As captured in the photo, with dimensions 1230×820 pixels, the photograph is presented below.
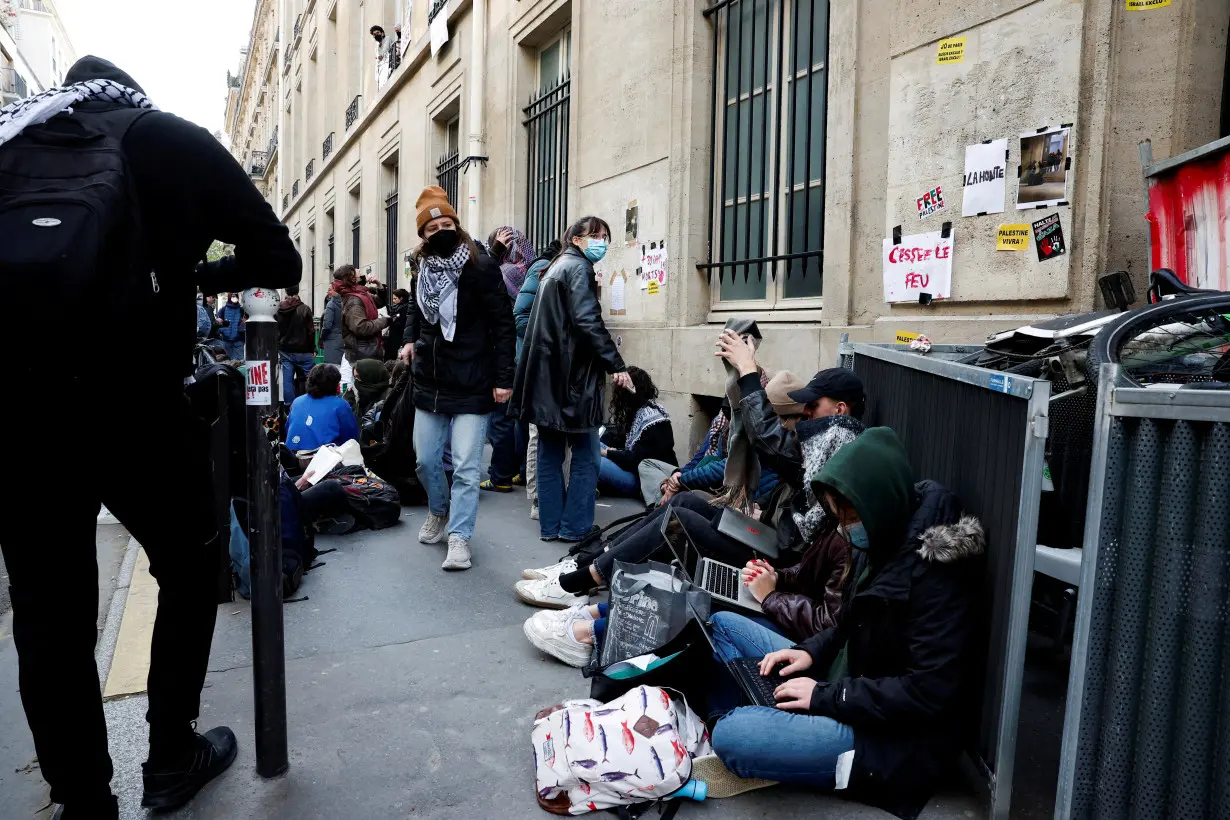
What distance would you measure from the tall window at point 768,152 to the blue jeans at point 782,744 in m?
3.94

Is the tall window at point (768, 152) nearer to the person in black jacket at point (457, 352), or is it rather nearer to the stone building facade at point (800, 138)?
the stone building facade at point (800, 138)

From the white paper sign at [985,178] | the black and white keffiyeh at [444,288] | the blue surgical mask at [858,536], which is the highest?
the white paper sign at [985,178]

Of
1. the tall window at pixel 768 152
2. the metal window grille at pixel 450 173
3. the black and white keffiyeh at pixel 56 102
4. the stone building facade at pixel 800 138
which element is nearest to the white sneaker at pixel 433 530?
the stone building facade at pixel 800 138

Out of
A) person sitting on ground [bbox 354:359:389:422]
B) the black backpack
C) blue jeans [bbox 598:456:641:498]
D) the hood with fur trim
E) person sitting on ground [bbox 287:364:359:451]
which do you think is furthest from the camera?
person sitting on ground [bbox 354:359:389:422]

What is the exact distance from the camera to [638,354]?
7477 millimetres

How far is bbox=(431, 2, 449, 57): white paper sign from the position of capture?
470 inches

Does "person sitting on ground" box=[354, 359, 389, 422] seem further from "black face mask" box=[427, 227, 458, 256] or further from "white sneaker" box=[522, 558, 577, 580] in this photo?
"white sneaker" box=[522, 558, 577, 580]

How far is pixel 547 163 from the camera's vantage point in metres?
9.80

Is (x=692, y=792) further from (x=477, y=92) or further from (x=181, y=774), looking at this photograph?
(x=477, y=92)

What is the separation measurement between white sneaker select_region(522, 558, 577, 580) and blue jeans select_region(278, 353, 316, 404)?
646 cm

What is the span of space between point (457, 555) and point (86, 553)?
8.36ft

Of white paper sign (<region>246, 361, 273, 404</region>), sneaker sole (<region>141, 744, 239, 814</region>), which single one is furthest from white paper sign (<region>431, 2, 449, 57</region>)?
sneaker sole (<region>141, 744, 239, 814</region>)

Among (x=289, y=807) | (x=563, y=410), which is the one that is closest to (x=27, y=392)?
(x=289, y=807)

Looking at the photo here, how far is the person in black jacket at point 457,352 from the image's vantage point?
4.64 meters
